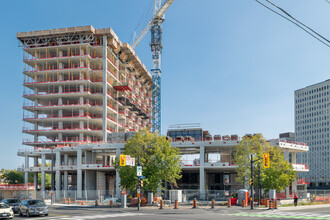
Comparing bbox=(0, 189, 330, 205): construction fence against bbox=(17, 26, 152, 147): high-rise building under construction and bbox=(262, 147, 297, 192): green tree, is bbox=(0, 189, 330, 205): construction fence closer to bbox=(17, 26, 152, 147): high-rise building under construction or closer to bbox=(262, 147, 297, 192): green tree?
bbox=(262, 147, 297, 192): green tree

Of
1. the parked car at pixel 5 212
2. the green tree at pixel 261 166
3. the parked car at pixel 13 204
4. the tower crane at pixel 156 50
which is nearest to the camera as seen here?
the parked car at pixel 5 212

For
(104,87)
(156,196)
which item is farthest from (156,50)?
(156,196)

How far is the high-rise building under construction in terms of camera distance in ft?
328

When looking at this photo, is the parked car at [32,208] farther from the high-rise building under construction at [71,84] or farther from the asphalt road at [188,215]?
the high-rise building under construction at [71,84]

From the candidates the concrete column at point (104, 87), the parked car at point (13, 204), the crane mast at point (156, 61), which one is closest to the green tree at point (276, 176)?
the parked car at point (13, 204)

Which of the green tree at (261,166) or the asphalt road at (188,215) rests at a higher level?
the green tree at (261,166)

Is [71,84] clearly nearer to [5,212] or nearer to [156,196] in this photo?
[156,196]

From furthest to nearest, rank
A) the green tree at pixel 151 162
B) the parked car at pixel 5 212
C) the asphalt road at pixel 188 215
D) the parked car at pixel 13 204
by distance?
the green tree at pixel 151 162, the parked car at pixel 13 204, the asphalt road at pixel 188 215, the parked car at pixel 5 212

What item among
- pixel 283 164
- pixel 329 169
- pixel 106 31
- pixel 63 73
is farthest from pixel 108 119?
pixel 329 169

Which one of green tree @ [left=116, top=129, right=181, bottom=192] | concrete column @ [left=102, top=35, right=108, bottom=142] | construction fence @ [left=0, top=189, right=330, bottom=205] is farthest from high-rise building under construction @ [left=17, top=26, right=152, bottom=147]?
green tree @ [left=116, top=129, right=181, bottom=192]

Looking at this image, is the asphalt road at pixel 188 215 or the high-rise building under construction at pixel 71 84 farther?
the high-rise building under construction at pixel 71 84

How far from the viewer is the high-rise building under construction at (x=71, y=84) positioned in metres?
100

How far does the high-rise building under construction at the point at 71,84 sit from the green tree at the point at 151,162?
151ft

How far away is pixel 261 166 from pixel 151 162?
16.0 meters
